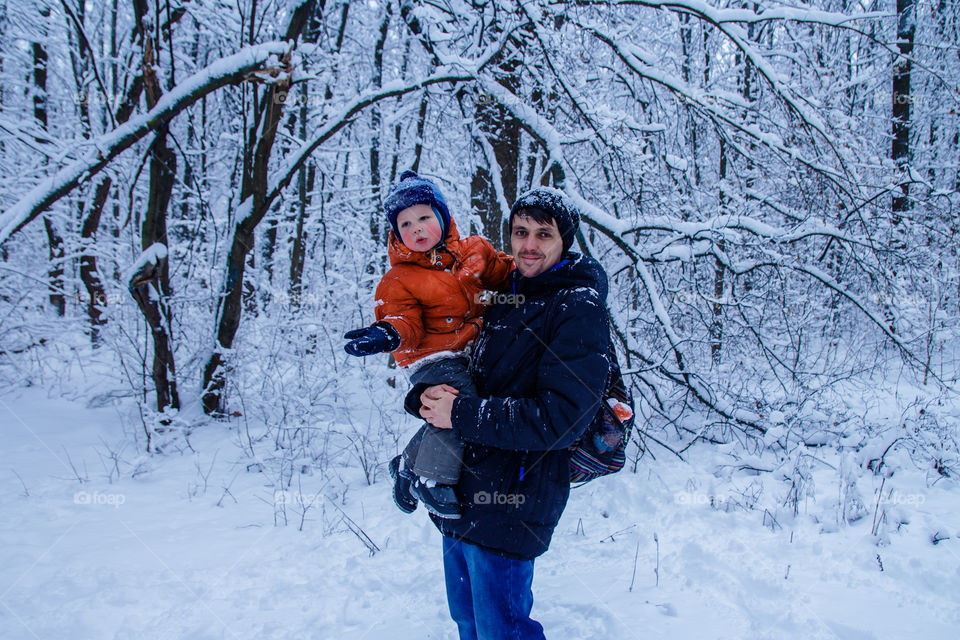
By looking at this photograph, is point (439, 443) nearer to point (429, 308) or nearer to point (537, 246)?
point (429, 308)

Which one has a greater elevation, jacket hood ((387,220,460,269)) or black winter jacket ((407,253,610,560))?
jacket hood ((387,220,460,269))

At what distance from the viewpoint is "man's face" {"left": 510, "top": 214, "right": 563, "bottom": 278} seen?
1521 mm

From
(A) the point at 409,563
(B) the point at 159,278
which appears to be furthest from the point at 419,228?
(B) the point at 159,278

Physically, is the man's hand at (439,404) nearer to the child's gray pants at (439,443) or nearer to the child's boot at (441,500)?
the child's gray pants at (439,443)

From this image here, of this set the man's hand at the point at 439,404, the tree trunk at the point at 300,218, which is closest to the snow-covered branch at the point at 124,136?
the man's hand at the point at 439,404

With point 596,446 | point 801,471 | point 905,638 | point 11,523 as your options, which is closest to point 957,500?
point 801,471

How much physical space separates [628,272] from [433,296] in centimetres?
320

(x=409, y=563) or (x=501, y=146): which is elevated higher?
(x=501, y=146)

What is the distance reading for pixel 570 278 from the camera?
1452 mm

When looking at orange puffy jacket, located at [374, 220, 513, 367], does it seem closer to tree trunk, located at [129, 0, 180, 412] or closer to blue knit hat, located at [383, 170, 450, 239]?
blue knit hat, located at [383, 170, 450, 239]

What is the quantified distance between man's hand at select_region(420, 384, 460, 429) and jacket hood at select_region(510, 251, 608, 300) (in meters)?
0.40

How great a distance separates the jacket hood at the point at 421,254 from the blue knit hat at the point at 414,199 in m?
0.03

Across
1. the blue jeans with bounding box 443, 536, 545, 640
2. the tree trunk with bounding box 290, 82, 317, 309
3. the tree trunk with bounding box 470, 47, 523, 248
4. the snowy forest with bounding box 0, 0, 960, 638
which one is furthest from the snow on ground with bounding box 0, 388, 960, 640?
the tree trunk with bounding box 290, 82, 317, 309

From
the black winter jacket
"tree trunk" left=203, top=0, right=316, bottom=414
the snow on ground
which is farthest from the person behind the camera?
"tree trunk" left=203, top=0, right=316, bottom=414
